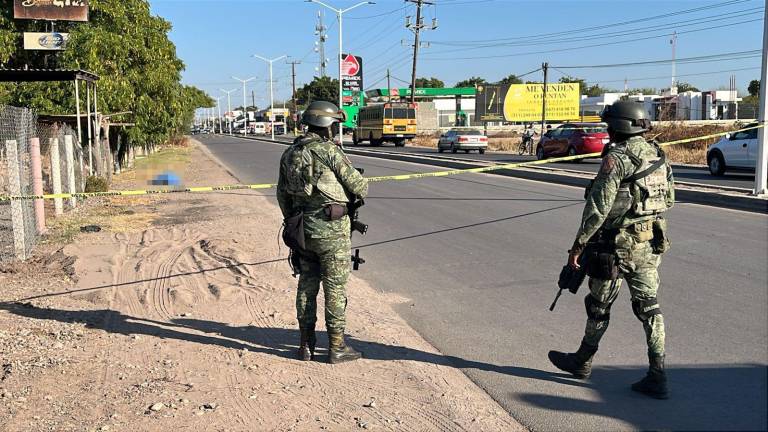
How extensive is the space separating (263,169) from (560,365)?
22.7 metres

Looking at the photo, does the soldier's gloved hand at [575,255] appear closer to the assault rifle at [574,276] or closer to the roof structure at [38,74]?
the assault rifle at [574,276]

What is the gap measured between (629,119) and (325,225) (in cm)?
210

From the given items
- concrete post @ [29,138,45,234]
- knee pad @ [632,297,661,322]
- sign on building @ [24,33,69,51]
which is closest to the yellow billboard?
sign on building @ [24,33,69,51]

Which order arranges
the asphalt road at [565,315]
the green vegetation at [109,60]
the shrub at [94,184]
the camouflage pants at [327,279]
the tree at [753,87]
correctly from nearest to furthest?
the asphalt road at [565,315]
the camouflage pants at [327,279]
the shrub at [94,184]
the green vegetation at [109,60]
the tree at [753,87]

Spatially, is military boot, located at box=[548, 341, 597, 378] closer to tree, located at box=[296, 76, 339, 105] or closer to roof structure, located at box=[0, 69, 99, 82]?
roof structure, located at box=[0, 69, 99, 82]

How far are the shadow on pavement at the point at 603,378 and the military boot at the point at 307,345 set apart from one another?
82mm

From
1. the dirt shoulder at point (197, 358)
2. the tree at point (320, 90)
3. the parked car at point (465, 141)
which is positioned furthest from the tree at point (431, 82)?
the dirt shoulder at point (197, 358)

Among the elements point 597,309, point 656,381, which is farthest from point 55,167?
point 656,381

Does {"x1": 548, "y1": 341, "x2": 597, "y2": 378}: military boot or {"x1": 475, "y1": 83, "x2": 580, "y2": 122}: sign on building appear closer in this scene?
{"x1": 548, "y1": 341, "x2": 597, "y2": 378}: military boot

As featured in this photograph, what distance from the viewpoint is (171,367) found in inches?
188

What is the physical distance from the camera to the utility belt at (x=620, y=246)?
4.01 m

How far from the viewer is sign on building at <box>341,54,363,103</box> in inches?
2121

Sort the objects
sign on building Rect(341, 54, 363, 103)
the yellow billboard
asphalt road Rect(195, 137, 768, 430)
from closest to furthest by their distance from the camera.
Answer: asphalt road Rect(195, 137, 768, 430)
sign on building Rect(341, 54, 363, 103)
the yellow billboard

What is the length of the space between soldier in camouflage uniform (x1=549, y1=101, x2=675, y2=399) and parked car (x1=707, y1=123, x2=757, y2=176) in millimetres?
15673
